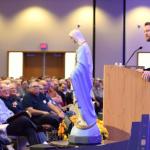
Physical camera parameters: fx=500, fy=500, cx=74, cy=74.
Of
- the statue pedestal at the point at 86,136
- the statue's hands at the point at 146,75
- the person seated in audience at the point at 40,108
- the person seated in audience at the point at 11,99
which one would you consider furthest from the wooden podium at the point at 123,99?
the person seated in audience at the point at 40,108

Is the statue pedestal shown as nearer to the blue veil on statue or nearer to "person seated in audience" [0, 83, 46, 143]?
the blue veil on statue

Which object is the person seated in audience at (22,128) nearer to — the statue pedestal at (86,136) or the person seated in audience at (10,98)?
the person seated in audience at (10,98)

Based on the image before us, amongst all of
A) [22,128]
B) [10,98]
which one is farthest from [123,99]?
[10,98]

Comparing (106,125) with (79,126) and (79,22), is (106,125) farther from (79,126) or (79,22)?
(79,22)

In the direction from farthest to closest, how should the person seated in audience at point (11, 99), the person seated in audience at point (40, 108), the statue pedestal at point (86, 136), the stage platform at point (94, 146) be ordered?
the person seated in audience at point (40, 108) → the person seated in audience at point (11, 99) → the statue pedestal at point (86, 136) → the stage platform at point (94, 146)

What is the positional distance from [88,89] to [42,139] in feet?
12.1

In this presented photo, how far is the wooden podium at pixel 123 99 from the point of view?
4.33 m

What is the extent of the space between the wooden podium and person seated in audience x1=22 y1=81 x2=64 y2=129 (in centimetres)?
374

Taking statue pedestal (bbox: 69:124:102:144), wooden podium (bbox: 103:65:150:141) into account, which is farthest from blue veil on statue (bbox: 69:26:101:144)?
wooden podium (bbox: 103:65:150:141)

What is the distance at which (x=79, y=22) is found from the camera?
18234 millimetres

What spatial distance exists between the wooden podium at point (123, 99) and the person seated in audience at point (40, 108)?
3.74m

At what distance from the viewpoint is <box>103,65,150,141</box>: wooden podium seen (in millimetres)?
4332

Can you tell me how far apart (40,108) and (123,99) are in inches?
175

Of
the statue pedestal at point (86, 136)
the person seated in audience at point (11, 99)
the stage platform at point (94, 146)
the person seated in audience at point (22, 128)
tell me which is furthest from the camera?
the person seated in audience at point (11, 99)
